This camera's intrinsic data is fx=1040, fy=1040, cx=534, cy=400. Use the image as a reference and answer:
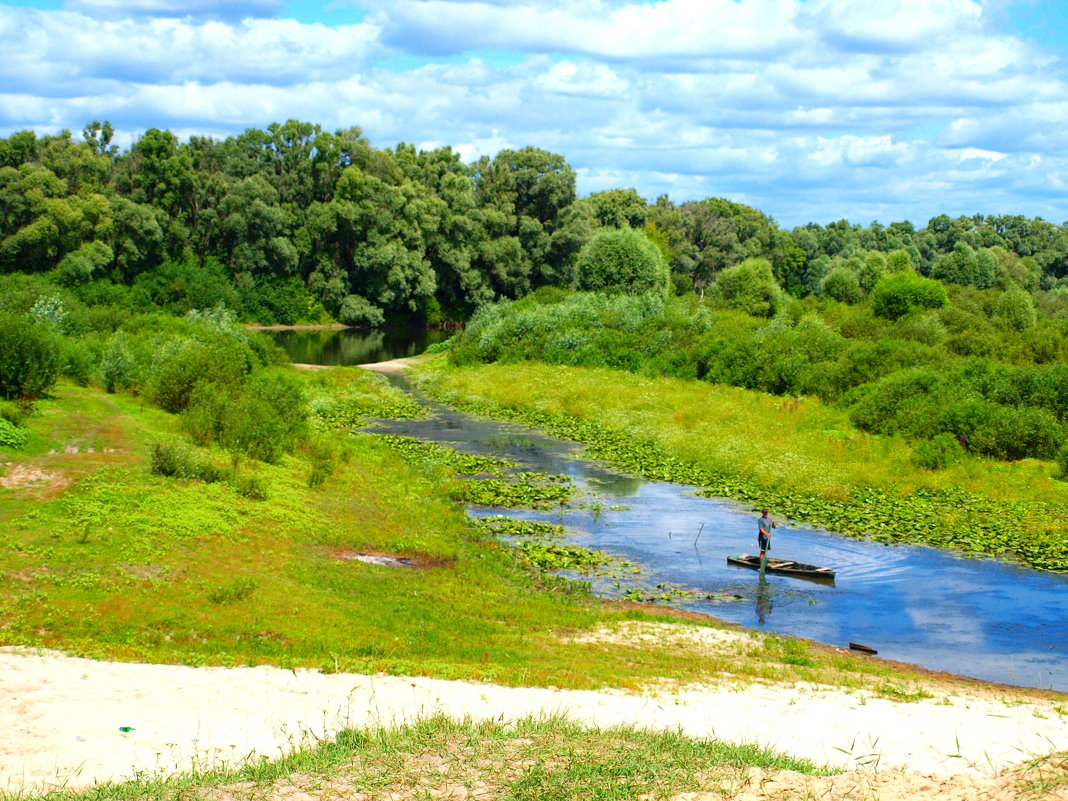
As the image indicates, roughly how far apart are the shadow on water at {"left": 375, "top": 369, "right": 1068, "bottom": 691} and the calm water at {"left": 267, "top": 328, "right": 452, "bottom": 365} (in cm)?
3950

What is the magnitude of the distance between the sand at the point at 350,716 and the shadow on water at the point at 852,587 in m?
3.46

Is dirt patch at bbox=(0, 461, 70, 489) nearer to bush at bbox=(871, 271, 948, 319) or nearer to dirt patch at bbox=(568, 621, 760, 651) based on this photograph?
dirt patch at bbox=(568, 621, 760, 651)

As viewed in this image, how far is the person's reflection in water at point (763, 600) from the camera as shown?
1964 centimetres

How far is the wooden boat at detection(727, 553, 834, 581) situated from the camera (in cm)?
2181

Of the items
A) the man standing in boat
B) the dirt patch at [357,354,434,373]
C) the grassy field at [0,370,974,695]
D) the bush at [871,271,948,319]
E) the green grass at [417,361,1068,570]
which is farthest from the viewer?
the dirt patch at [357,354,434,373]

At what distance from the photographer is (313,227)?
84.2 meters

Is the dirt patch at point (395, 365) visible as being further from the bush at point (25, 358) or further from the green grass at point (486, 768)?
the green grass at point (486, 768)

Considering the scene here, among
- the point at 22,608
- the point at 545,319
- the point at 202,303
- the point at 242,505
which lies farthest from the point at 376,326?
the point at 22,608

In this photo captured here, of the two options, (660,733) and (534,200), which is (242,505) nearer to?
(660,733)

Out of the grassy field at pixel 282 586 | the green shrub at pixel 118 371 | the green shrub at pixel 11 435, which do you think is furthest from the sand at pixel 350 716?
the green shrub at pixel 118 371

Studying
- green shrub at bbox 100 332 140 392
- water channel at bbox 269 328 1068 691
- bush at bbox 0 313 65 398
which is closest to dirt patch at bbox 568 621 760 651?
water channel at bbox 269 328 1068 691

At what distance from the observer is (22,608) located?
14898mm

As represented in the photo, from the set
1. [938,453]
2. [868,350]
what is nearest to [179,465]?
[938,453]

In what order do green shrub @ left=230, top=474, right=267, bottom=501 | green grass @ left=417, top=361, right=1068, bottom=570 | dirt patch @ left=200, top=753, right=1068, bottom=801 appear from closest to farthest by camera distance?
dirt patch @ left=200, top=753, right=1068, bottom=801, green shrub @ left=230, top=474, right=267, bottom=501, green grass @ left=417, top=361, right=1068, bottom=570
